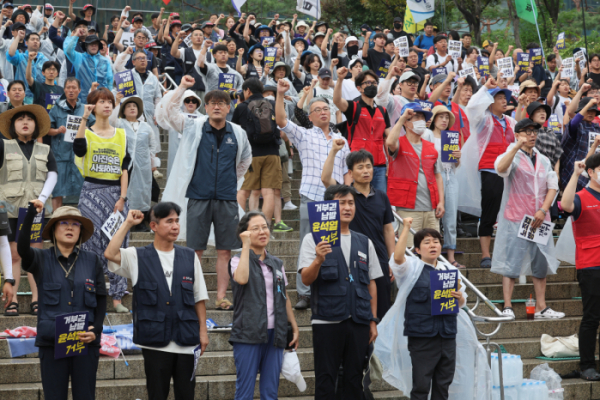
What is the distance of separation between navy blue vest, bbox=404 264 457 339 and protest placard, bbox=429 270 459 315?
8 cm

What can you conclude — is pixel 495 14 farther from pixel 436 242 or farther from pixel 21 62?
pixel 436 242

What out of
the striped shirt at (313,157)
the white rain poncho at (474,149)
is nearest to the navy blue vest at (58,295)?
the striped shirt at (313,157)

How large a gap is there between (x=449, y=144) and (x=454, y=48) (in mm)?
6006

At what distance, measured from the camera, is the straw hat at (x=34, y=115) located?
278 inches

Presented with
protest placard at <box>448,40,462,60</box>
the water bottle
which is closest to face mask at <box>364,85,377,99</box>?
the water bottle

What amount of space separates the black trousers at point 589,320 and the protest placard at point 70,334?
193 inches

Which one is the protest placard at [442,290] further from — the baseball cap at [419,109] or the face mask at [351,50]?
the face mask at [351,50]

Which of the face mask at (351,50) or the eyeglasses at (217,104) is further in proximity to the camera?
the face mask at (351,50)

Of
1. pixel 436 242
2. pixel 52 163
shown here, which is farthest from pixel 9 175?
pixel 436 242

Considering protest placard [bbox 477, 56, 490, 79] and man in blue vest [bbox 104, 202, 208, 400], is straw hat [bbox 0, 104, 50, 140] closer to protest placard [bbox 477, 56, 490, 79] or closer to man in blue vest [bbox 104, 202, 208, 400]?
man in blue vest [bbox 104, 202, 208, 400]

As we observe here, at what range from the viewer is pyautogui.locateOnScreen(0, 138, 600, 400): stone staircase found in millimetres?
6266

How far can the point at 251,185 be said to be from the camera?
9.20 meters

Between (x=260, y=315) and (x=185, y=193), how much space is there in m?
2.54

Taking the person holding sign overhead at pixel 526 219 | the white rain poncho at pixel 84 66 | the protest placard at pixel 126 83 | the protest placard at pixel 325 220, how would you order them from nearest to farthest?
the protest placard at pixel 325 220 → the person holding sign overhead at pixel 526 219 → the protest placard at pixel 126 83 → the white rain poncho at pixel 84 66
